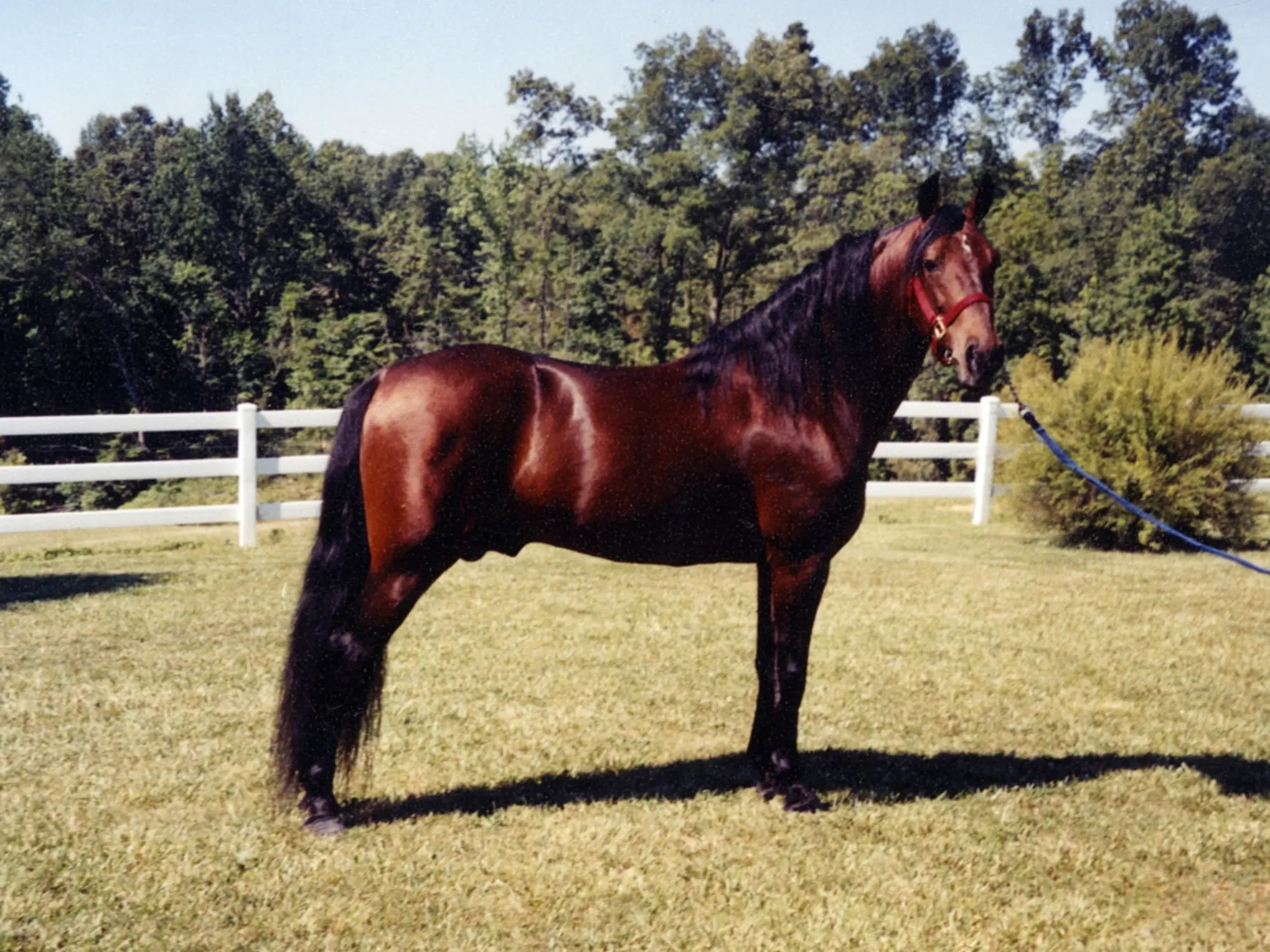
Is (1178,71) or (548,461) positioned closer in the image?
(548,461)

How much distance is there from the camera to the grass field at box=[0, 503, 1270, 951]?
3.30 m

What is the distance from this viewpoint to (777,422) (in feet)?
13.5

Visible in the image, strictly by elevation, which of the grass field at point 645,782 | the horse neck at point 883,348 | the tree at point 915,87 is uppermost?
the tree at point 915,87

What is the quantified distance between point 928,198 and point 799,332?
69 cm

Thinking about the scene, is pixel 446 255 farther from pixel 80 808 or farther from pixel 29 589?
pixel 80 808

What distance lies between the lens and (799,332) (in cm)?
418

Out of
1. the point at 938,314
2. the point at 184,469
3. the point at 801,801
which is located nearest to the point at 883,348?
the point at 938,314

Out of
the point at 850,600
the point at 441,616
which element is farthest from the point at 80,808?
the point at 850,600

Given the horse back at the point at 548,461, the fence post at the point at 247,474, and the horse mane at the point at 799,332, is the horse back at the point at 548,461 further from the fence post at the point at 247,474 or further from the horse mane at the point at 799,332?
the fence post at the point at 247,474

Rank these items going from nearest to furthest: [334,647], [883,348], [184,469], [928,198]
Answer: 1. [334,647]
2. [928,198]
3. [883,348]
4. [184,469]

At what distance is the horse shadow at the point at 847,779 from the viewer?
4.22m

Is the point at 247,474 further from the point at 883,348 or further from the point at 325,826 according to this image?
the point at 883,348

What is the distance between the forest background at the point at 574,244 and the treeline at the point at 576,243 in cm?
10

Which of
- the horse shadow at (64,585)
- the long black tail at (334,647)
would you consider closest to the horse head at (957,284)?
the long black tail at (334,647)
